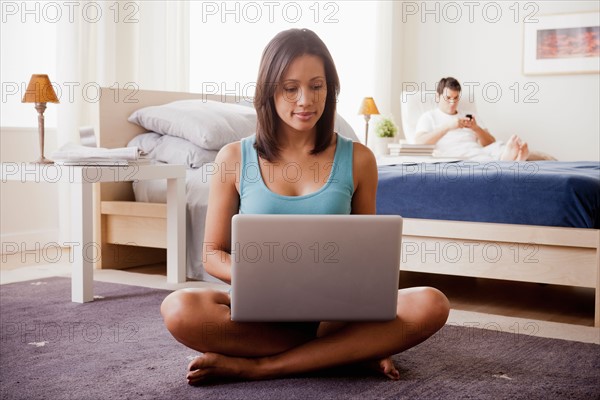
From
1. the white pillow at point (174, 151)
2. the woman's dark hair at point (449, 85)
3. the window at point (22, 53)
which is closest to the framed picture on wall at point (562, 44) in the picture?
the woman's dark hair at point (449, 85)

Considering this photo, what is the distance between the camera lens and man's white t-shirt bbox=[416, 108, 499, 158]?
184 inches

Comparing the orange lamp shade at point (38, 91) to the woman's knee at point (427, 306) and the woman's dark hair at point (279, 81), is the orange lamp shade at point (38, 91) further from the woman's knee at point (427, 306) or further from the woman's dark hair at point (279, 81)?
the woman's knee at point (427, 306)

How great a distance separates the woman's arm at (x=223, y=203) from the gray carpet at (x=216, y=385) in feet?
1.02

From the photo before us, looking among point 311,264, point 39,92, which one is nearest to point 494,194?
point 311,264

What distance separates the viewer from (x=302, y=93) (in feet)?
5.57

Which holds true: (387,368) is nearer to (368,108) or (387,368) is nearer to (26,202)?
(26,202)

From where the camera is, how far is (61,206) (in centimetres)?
417

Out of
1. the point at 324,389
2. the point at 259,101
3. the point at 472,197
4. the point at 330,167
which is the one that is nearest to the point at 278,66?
the point at 259,101

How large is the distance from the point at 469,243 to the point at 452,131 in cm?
221

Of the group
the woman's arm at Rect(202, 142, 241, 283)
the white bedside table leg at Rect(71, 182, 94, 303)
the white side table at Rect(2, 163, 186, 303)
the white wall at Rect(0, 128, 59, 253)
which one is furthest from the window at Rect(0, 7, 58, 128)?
the woman's arm at Rect(202, 142, 241, 283)

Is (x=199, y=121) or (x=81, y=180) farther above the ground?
(x=199, y=121)

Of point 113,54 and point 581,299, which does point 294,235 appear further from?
point 113,54

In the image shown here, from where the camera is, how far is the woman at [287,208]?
5.55 feet

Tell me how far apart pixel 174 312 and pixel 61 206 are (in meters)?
2.70
